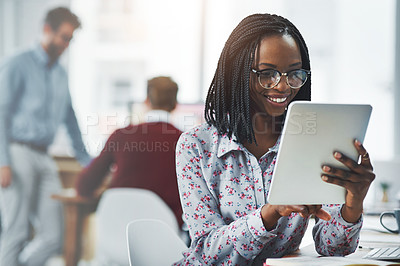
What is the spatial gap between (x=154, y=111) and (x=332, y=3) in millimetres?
1940

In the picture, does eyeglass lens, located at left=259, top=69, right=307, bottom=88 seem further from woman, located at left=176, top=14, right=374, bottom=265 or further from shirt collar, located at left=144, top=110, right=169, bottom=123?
shirt collar, located at left=144, top=110, right=169, bottom=123

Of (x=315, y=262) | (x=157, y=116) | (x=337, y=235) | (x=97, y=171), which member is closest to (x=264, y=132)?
(x=337, y=235)

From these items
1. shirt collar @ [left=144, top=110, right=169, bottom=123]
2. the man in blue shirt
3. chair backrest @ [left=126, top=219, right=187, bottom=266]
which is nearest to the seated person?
shirt collar @ [left=144, top=110, right=169, bottom=123]

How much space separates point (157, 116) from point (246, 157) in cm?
140

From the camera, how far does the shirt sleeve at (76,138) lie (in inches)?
146

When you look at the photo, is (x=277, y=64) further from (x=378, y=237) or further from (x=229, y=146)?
(x=378, y=237)

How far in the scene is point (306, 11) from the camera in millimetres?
4027

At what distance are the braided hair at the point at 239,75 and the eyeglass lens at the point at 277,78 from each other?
0.05 m

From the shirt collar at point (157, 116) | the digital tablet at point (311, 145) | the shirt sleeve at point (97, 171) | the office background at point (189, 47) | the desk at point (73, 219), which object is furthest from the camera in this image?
the office background at point (189, 47)

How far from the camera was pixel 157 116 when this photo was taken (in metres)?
2.61

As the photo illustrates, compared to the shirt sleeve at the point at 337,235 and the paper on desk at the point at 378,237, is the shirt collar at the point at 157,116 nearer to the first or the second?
the paper on desk at the point at 378,237

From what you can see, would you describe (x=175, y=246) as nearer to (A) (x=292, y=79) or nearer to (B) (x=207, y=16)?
(A) (x=292, y=79)

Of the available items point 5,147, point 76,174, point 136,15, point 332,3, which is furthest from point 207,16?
point 5,147
